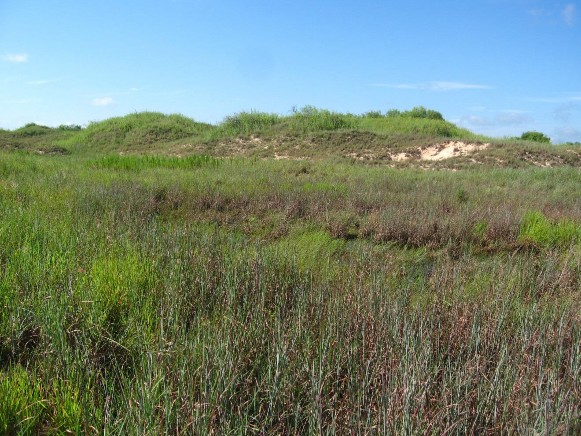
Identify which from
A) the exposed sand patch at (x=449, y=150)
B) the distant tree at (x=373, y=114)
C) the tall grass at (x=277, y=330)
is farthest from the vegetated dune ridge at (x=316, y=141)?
the tall grass at (x=277, y=330)

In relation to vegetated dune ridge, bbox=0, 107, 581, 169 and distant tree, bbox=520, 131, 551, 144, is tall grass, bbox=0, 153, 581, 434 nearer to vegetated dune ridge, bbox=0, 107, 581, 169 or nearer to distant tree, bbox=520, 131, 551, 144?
vegetated dune ridge, bbox=0, 107, 581, 169

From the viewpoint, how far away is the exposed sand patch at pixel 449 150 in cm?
2083

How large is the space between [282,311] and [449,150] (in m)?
19.2

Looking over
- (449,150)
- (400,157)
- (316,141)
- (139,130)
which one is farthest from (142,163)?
(139,130)

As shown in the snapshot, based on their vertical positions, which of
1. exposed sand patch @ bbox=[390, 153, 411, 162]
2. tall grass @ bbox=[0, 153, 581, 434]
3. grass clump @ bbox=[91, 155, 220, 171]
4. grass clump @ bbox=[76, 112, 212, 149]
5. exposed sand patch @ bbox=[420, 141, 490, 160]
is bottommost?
tall grass @ bbox=[0, 153, 581, 434]

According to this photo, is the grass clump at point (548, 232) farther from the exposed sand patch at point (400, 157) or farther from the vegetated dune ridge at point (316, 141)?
the exposed sand patch at point (400, 157)

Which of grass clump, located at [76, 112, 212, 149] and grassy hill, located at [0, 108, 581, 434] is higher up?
grass clump, located at [76, 112, 212, 149]

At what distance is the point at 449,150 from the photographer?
2131cm

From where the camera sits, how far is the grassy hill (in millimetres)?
2484

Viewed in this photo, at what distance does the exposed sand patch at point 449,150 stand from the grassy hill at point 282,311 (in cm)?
964

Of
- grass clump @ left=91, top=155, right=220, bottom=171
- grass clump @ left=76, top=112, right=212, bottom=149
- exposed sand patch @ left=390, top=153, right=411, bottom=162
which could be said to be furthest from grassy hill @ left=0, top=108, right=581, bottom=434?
grass clump @ left=76, top=112, right=212, bottom=149

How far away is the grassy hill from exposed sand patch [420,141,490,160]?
31.6 feet

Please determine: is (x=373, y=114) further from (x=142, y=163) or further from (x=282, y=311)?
(x=282, y=311)

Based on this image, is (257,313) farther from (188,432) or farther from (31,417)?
(31,417)
